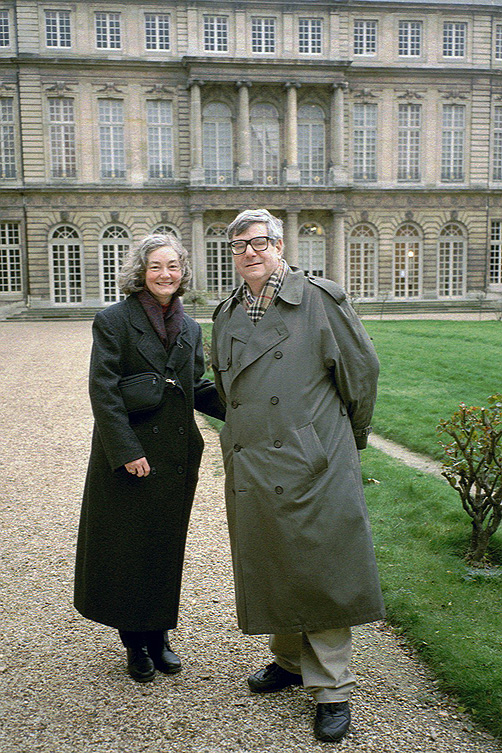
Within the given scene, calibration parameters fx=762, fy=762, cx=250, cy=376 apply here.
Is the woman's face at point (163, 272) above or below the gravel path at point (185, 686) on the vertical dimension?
above

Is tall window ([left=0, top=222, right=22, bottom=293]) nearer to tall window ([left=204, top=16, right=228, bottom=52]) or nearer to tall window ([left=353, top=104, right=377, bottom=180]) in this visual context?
tall window ([left=204, top=16, right=228, bottom=52])

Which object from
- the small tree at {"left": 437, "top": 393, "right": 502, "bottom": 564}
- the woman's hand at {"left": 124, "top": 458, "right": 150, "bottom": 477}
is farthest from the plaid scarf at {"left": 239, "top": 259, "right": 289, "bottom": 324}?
the small tree at {"left": 437, "top": 393, "right": 502, "bottom": 564}

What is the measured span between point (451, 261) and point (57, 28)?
19.1 m

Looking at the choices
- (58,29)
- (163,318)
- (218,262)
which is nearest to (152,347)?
(163,318)

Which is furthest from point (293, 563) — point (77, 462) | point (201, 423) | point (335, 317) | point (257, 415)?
point (201, 423)

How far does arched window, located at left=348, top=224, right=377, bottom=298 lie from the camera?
32.9 m

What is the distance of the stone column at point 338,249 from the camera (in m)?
32.0

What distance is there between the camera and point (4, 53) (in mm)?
30062

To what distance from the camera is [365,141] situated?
107 ft

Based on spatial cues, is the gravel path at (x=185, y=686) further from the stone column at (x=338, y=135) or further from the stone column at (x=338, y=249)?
the stone column at (x=338, y=135)

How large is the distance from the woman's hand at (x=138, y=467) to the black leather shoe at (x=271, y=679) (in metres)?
0.97

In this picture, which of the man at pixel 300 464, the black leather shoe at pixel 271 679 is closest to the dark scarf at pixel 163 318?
the man at pixel 300 464

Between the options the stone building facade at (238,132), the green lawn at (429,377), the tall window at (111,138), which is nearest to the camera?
the green lawn at (429,377)

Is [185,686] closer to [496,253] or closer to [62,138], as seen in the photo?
[62,138]
